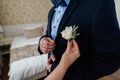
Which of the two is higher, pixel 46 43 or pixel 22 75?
pixel 46 43

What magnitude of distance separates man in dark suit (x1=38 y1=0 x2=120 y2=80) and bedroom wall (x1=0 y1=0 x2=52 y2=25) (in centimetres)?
373

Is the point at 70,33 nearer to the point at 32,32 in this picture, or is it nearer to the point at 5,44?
the point at 32,32

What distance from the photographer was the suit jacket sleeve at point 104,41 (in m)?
0.68

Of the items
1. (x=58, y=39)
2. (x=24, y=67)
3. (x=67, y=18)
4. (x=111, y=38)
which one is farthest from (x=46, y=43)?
(x=24, y=67)

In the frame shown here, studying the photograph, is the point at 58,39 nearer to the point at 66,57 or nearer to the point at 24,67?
the point at 66,57

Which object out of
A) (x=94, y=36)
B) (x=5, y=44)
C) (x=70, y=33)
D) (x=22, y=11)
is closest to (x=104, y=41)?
(x=94, y=36)

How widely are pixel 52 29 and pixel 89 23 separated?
0.99 feet

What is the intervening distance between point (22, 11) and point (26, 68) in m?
2.32

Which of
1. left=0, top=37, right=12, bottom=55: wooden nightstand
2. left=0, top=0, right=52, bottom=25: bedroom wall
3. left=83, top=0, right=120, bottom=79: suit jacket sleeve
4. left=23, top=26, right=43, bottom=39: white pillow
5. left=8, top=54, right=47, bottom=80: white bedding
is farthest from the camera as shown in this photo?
left=0, top=0, right=52, bottom=25: bedroom wall

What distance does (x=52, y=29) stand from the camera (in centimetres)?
97

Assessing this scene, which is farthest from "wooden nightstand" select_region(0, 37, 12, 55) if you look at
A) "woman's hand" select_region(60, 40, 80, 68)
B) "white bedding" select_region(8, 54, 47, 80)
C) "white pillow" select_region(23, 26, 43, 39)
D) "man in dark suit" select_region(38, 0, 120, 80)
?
"woman's hand" select_region(60, 40, 80, 68)

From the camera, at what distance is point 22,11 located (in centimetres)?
440

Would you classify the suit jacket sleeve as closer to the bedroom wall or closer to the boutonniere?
the boutonniere

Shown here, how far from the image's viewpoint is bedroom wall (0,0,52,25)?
4.22 metres
